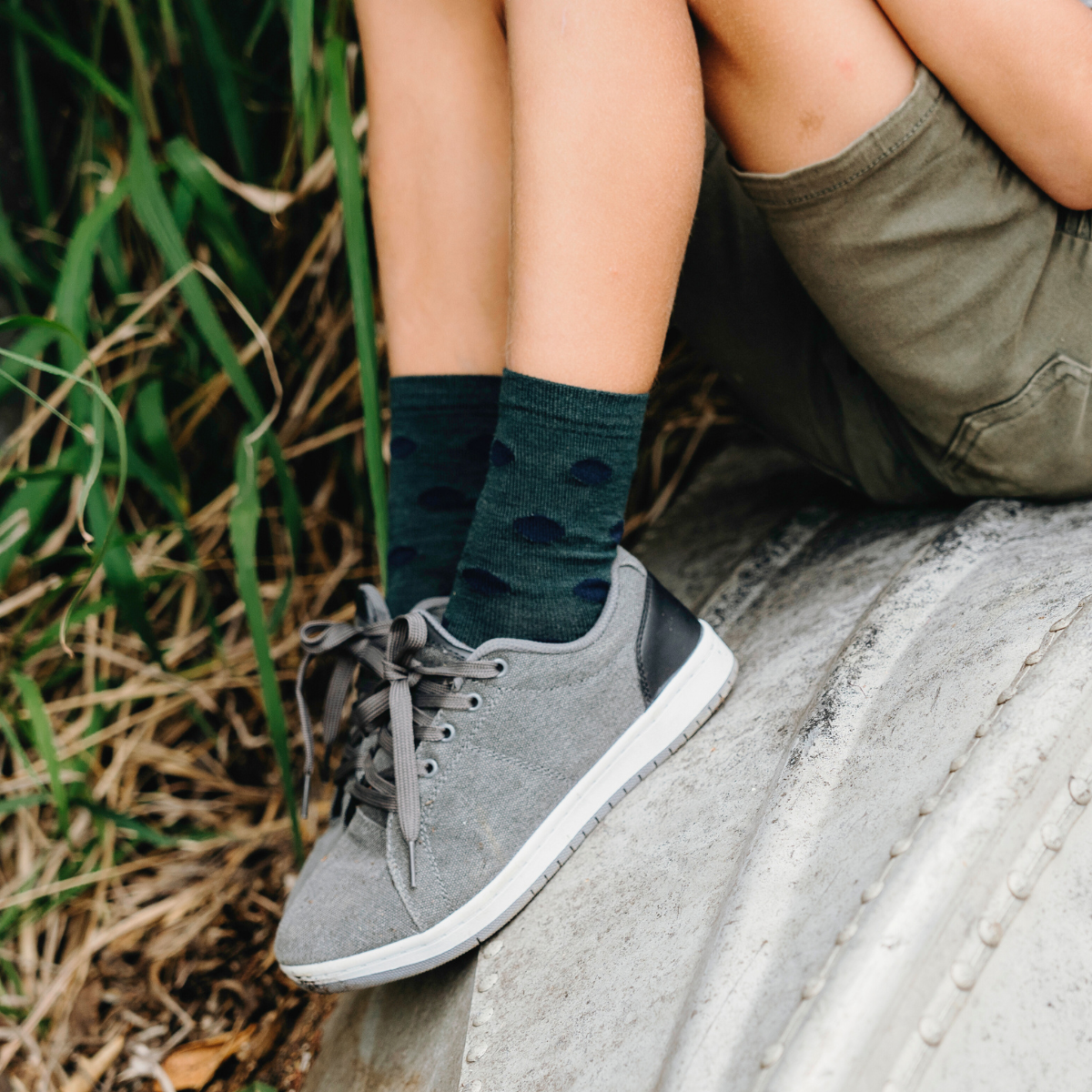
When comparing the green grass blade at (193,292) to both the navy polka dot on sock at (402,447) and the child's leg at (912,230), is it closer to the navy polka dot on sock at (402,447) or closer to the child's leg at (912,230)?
the navy polka dot on sock at (402,447)

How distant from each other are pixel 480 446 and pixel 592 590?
0.59 ft

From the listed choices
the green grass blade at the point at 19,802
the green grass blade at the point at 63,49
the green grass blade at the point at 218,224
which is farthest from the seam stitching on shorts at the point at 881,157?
the green grass blade at the point at 19,802

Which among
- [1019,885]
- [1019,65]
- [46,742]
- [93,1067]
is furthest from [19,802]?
[1019,65]

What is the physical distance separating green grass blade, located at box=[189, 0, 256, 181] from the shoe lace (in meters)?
0.61

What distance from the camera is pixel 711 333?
0.77m

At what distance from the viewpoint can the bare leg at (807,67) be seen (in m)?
0.52

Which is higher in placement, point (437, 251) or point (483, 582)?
point (437, 251)

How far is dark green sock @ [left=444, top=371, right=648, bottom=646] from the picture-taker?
0.55m

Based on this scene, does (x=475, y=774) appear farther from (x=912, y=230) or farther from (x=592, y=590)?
(x=912, y=230)

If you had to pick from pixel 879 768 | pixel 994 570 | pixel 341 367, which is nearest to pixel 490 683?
pixel 879 768

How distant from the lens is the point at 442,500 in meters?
0.71

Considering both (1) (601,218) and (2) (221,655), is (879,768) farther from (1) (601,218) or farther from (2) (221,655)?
(2) (221,655)

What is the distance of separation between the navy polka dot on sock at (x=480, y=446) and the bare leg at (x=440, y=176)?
0.05 meters

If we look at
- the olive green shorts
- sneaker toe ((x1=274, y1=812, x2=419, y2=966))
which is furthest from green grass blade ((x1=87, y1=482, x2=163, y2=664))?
the olive green shorts
